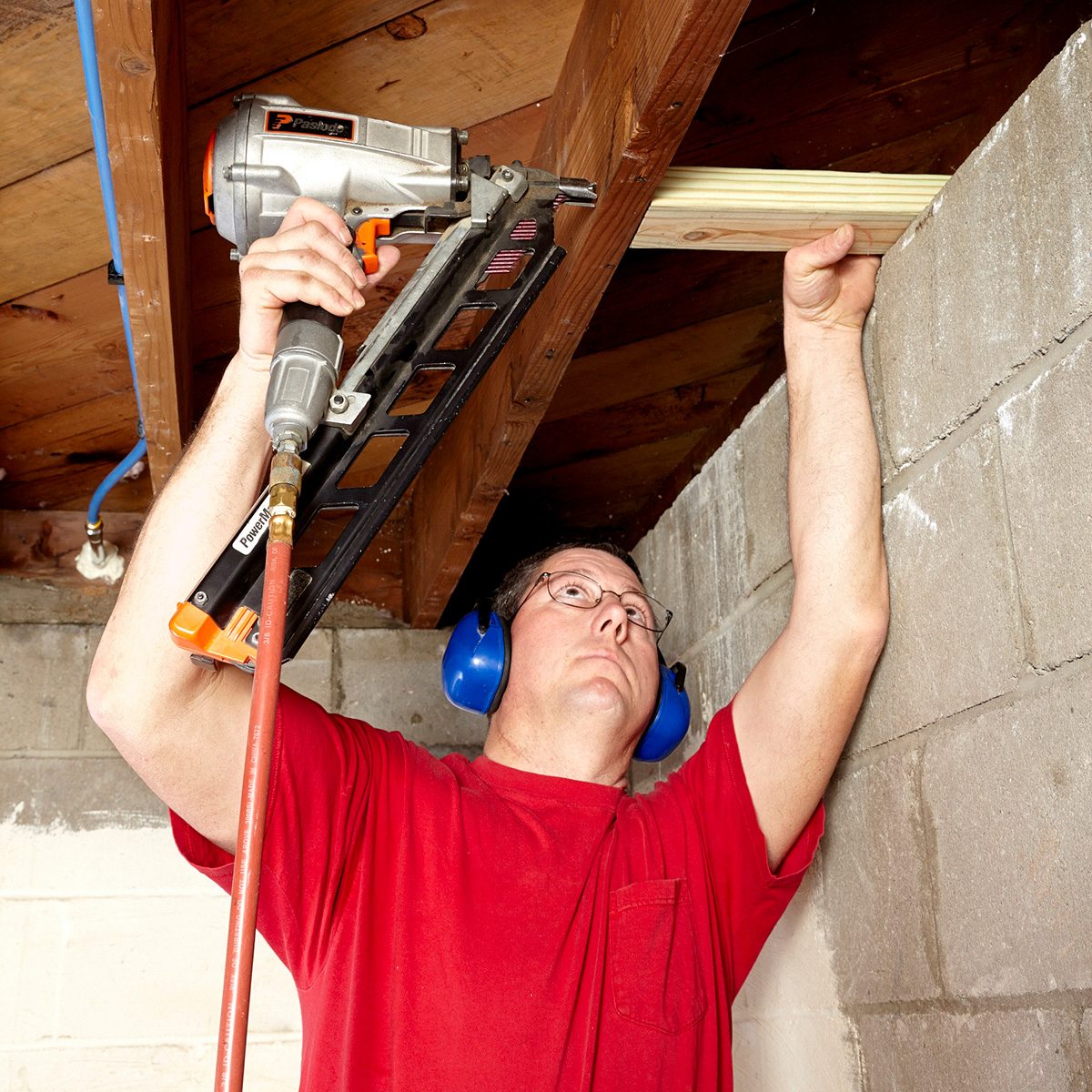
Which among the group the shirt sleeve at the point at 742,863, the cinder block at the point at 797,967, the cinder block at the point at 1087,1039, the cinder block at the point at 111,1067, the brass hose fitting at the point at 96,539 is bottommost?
the cinder block at the point at 111,1067

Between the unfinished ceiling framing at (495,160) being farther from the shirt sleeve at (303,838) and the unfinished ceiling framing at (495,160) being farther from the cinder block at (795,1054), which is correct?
the cinder block at (795,1054)

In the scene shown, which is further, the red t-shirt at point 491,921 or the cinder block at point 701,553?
the cinder block at point 701,553

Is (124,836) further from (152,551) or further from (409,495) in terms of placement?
(152,551)

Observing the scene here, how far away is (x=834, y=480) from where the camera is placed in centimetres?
149

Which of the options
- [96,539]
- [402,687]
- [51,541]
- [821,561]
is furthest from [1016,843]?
[51,541]

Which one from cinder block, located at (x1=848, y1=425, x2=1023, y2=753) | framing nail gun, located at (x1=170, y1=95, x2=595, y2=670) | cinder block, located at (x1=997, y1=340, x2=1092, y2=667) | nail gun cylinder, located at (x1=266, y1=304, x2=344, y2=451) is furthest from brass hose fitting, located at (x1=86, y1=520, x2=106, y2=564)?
cinder block, located at (x1=997, y1=340, x2=1092, y2=667)

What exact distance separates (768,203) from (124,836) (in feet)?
6.29

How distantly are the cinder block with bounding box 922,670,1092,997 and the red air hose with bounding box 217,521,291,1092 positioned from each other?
70cm

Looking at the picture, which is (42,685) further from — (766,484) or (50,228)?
(766,484)

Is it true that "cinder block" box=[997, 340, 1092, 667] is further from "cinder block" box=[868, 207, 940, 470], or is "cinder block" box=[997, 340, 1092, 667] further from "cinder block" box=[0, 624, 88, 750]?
"cinder block" box=[0, 624, 88, 750]

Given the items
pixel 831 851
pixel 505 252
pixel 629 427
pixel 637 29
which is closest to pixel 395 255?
pixel 505 252

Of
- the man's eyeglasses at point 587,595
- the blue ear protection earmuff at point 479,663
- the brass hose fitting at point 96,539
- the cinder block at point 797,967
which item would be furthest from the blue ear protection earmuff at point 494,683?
the brass hose fitting at point 96,539

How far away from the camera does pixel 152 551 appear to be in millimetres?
1286

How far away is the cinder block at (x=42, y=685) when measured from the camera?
8.29ft
